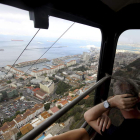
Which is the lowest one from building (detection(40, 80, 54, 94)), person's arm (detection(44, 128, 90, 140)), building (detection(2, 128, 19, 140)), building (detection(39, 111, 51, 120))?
building (detection(2, 128, 19, 140))

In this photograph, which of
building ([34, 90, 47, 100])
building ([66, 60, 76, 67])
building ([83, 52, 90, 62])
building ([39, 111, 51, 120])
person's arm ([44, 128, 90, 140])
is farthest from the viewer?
building ([83, 52, 90, 62])

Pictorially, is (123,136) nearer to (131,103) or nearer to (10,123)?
(131,103)

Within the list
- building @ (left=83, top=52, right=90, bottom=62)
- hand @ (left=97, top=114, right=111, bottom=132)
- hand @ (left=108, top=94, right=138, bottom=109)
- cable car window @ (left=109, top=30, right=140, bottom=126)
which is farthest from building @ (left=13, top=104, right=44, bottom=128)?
cable car window @ (left=109, top=30, right=140, bottom=126)

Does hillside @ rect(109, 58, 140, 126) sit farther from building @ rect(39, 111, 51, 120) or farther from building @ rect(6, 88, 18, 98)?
building @ rect(6, 88, 18, 98)

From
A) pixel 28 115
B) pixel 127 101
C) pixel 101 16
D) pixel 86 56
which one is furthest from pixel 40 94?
pixel 101 16

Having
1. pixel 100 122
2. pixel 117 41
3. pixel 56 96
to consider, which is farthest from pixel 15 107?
pixel 117 41

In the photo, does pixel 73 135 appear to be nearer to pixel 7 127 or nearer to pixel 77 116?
pixel 7 127

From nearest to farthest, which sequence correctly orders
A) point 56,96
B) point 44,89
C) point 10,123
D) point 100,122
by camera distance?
point 10,123 < point 100,122 < point 44,89 < point 56,96
